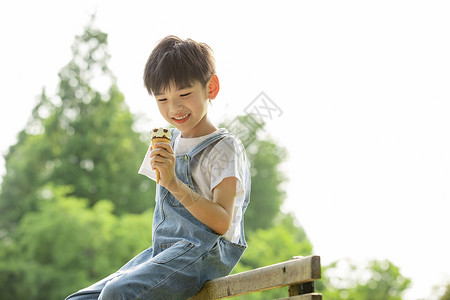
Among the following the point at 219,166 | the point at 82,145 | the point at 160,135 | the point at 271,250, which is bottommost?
the point at 219,166

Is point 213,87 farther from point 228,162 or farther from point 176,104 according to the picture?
point 228,162

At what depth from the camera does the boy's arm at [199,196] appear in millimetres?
1942

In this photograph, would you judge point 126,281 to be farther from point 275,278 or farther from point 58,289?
point 58,289

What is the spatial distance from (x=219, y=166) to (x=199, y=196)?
135 millimetres

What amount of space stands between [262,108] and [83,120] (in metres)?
16.8

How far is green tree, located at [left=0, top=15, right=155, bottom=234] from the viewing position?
59.7 feet

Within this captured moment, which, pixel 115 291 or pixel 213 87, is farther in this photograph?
pixel 213 87

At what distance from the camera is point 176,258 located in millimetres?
1987

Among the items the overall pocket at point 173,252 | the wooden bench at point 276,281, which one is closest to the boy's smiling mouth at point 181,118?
the overall pocket at point 173,252

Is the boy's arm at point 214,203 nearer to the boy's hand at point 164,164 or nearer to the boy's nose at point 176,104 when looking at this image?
the boy's hand at point 164,164

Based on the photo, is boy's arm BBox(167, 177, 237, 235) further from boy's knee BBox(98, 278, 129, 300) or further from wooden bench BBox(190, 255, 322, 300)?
boy's knee BBox(98, 278, 129, 300)

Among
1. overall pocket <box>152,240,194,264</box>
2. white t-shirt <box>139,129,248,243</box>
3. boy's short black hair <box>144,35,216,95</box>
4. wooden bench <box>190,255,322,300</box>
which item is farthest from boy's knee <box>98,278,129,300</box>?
boy's short black hair <box>144,35,216,95</box>

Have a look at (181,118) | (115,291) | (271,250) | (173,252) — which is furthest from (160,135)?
(271,250)

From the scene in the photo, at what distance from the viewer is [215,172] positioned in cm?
205
